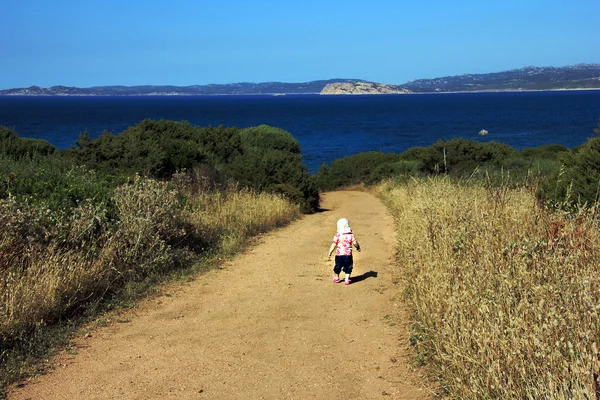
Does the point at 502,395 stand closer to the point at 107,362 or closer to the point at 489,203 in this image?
the point at 107,362

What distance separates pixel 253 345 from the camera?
6020 millimetres

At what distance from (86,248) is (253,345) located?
293 centimetres

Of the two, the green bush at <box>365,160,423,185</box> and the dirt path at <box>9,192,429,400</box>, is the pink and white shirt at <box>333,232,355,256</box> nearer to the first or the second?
the dirt path at <box>9,192,429,400</box>

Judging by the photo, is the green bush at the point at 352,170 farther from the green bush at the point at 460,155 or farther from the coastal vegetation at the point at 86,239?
the coastal vegetation at the point at 86,239

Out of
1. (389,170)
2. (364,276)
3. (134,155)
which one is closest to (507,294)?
(364,276)

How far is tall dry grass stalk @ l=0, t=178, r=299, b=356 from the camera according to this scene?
5.96 metres

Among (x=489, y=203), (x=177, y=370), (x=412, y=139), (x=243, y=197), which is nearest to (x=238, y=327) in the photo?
(x=177, y=370)

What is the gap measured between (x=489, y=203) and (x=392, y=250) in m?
3.16

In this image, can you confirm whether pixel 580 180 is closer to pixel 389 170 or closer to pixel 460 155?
pixel 460 155

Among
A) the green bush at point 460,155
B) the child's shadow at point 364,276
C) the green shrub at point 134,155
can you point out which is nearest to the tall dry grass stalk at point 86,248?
the child's shadow at point 364,276

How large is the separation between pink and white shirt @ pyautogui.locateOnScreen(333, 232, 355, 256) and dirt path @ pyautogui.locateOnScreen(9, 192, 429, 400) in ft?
1.58

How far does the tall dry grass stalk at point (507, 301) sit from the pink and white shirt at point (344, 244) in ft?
3.30

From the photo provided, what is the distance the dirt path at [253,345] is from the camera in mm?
4957

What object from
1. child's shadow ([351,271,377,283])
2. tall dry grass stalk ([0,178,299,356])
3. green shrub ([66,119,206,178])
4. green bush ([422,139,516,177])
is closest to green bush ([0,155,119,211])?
tall dry grass stalk ([0,178,299,356])
